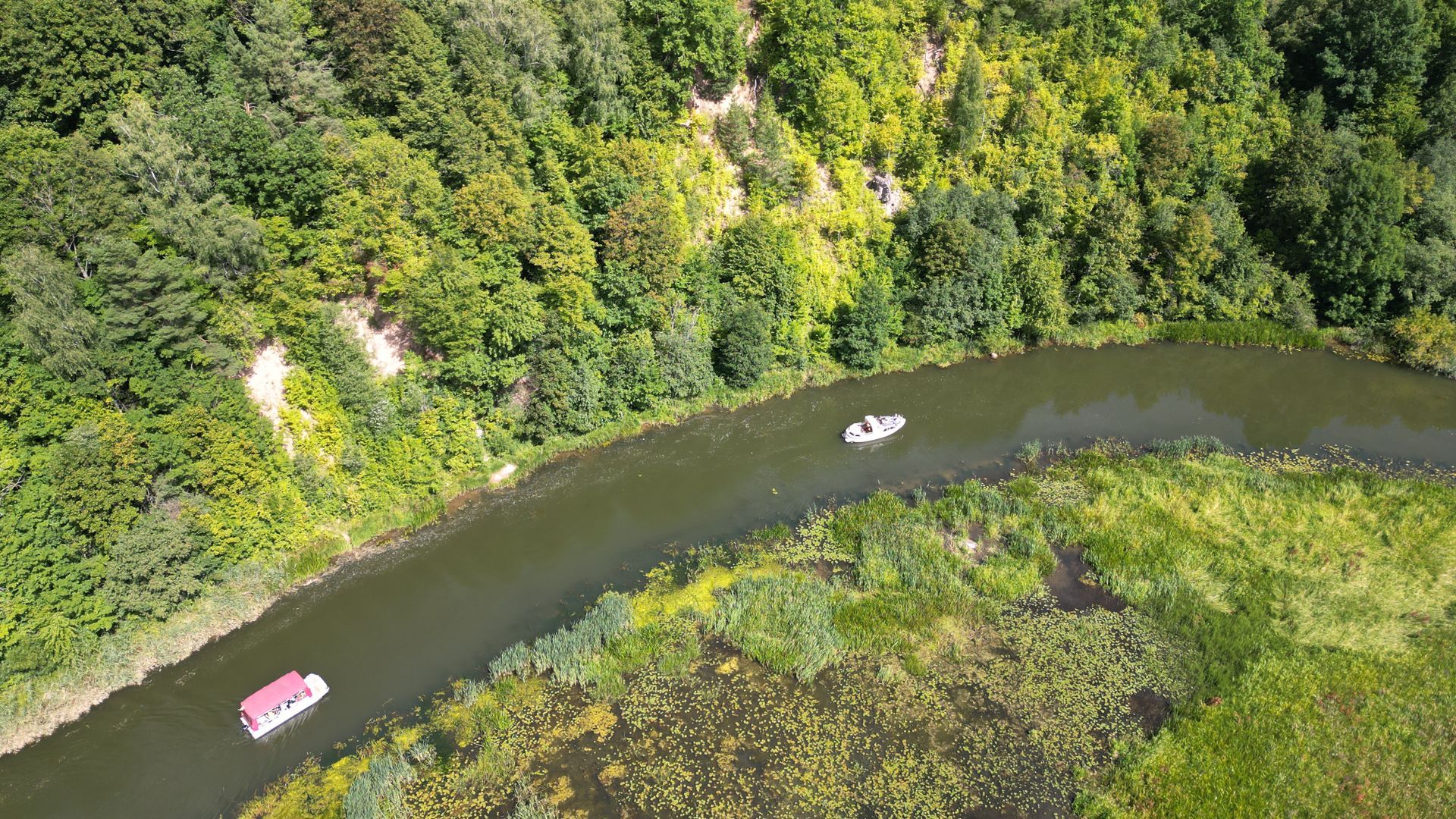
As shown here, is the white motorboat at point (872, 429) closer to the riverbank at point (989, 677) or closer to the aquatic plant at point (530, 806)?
the riverbank at point (989, 677)

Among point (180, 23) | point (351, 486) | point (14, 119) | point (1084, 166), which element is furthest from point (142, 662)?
point (1084, 166)

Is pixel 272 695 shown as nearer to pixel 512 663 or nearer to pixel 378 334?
pixel 512 663

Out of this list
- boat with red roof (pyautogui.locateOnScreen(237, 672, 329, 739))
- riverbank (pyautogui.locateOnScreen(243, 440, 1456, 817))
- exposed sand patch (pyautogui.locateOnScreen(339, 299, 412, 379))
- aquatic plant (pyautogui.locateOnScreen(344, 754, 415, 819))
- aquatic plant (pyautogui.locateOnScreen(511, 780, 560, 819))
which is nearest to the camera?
aquatic plant (pyautogui.locateOnScreen(511, 780, 560, 819))

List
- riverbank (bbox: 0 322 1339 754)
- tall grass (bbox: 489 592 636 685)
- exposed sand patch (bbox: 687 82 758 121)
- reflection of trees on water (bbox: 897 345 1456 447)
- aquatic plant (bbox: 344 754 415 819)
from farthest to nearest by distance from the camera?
exposed sand patch (bbox: 687 82 758 121), reflection of trees on water (bbox: 897 345 1456 447), tall grass (bbox: 489 592 636 685), riverbank (bbox: 0 322 1339 754), aquatic plant (bbox: 344 754 415 819)

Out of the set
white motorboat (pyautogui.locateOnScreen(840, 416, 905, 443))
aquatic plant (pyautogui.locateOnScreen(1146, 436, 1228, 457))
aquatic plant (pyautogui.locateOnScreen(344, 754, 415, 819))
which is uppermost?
aquatic plant (pyautogui.locateOnScreen(344, 754, 415, 819))

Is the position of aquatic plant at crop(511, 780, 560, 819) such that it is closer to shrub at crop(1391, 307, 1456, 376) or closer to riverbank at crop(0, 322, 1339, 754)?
riverbank at crop(0, 322, 1339, 754)

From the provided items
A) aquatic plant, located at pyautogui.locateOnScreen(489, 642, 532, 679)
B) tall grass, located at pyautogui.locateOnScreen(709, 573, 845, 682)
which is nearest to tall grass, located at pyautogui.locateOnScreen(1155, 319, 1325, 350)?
tall grass, located at pyautogui.locateOnScreen(709, 573, 845, 682)
